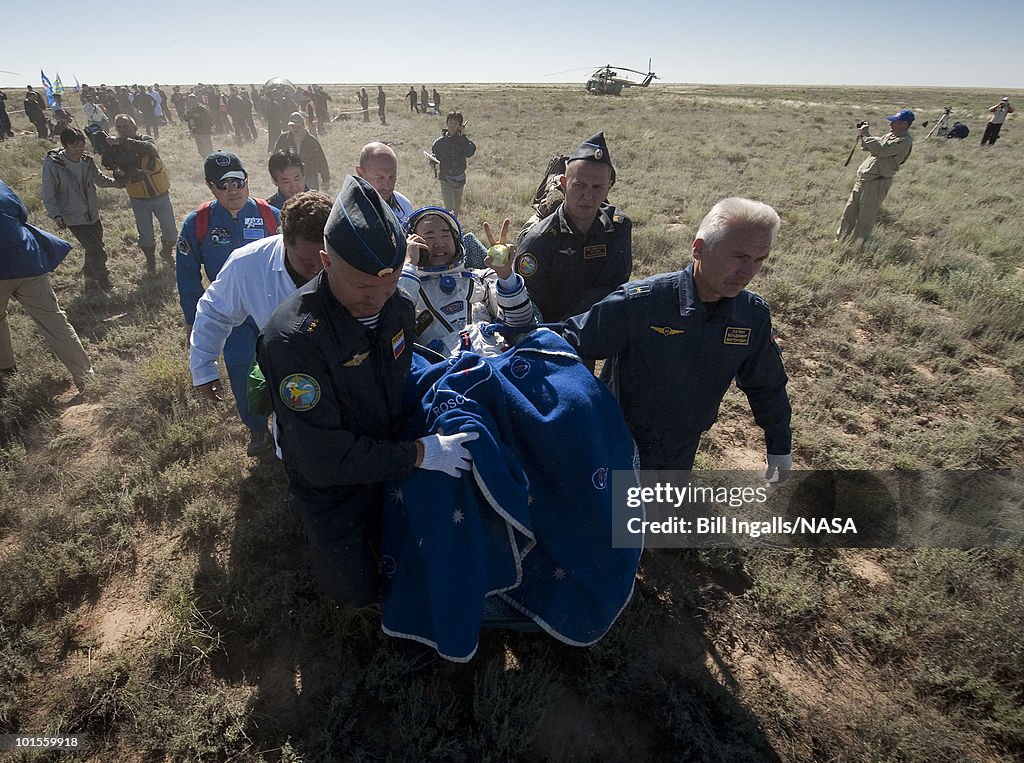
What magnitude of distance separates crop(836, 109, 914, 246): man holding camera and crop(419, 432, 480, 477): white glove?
10.4 meters

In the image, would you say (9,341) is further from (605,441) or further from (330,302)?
(605,441)

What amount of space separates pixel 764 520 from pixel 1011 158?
23.5m

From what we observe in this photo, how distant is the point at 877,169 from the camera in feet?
29.7

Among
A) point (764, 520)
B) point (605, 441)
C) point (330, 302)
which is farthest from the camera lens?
point (764, 520)

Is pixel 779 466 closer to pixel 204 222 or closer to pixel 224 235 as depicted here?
pixel 224 235

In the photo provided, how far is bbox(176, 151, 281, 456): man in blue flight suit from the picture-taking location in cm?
423

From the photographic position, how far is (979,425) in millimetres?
4871

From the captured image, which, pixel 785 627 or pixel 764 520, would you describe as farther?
pixel 764 520

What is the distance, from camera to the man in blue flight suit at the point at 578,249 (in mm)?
3855

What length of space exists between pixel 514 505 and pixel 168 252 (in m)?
9.98

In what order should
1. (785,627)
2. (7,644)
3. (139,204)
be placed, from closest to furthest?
(7,644) < (785,627) < (139,204)

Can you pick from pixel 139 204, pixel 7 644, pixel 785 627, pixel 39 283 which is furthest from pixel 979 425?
pixel 139 204

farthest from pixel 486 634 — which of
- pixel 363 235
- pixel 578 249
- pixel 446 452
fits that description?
pixel 578 249

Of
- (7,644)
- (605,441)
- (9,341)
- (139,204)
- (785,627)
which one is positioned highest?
(139,204)
